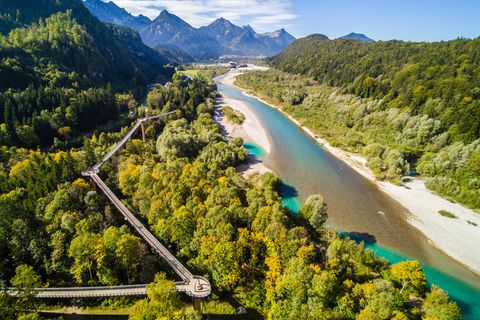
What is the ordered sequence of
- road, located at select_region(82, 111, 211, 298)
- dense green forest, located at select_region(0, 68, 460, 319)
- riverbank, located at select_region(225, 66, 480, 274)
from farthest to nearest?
→ riverbank, located at select_region(225, 66, 480, 274)
road, located at select_region(82, 111, 211, 298)
dense green forest, located at select_region(0, 68, 460, 319)

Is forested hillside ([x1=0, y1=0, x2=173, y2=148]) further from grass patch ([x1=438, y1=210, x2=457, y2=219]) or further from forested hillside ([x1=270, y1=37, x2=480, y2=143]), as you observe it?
forested hillside ([x1=270, y1=37, x2=480, y2=143])

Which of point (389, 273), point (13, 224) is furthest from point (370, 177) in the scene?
point (13, 224)

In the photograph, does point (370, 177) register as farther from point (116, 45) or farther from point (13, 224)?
point (116, 45)

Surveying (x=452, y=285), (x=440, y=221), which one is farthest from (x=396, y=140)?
(x=452, y=285)

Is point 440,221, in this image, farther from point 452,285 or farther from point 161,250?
point 161,250

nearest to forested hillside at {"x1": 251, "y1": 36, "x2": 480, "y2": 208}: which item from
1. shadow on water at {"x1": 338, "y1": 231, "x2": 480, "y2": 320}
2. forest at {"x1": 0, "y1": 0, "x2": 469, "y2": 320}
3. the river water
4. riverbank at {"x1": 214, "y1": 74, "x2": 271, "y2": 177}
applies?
the river water

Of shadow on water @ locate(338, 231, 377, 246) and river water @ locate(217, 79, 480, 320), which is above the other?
river water @ locate(217, 79, 480, 320)
